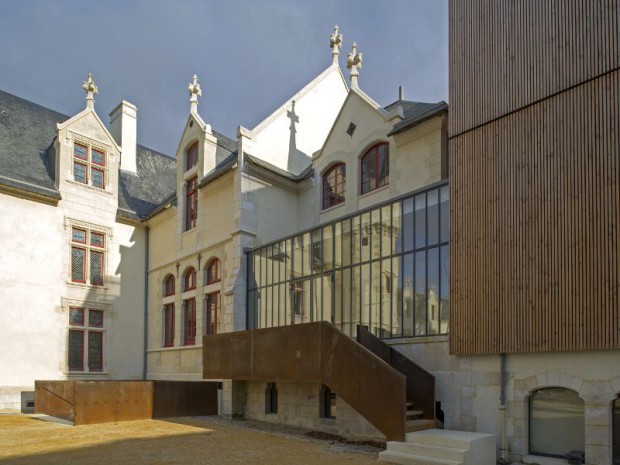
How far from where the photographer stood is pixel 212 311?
1770 centimetres

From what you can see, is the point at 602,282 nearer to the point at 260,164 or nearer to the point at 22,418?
the point at 260,164

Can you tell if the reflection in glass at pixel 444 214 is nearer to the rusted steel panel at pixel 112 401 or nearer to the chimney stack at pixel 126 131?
the rusted steel panel at pixel 112 401

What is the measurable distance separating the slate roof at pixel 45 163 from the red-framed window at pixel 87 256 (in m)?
1.40

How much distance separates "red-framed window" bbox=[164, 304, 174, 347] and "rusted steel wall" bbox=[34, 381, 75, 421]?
427 centimetres

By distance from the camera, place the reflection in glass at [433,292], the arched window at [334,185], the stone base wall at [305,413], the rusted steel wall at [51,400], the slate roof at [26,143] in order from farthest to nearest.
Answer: the slate roof at [26,143] < the arched window at [334,185] < the rusted steel wall at [51,400] < the stone base wall at [305,413] < the reflection in glass at [433,292]

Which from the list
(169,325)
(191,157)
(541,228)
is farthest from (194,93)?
(541,228)

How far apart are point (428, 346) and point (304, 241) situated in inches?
185

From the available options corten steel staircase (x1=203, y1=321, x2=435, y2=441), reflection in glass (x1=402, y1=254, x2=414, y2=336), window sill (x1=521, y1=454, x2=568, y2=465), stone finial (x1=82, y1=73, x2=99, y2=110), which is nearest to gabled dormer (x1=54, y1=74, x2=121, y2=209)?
stone finial (x1=82, y1=73, x2=99, y2=110)

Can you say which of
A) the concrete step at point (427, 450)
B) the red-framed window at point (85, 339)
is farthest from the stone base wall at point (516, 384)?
the red-framed window at point (85, 339)

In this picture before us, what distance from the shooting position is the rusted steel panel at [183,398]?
15.2 metres

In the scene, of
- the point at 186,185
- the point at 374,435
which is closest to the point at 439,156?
the point at 374,435

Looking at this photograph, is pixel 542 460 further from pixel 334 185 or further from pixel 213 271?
pixel 213 271

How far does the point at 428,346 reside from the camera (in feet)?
35.7

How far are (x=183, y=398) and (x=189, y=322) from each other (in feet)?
12.2
